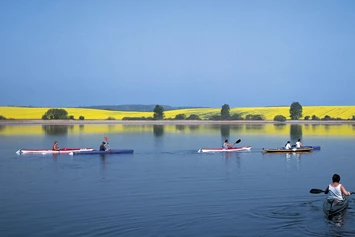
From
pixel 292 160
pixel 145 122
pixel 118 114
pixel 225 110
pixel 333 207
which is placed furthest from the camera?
pixel 118 114

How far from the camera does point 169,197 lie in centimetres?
1841

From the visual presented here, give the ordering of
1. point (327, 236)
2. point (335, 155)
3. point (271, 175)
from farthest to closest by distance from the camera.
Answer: point (335, 155) → point (271, 175) → point (327, 236)

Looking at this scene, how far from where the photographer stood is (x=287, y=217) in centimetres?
1489

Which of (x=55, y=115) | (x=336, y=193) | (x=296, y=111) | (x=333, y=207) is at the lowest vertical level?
(x=333, y=207)

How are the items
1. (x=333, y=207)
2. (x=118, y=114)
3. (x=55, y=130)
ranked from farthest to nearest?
(x=118, y=114) < (x=55, y=130) < (x=333, y=207)

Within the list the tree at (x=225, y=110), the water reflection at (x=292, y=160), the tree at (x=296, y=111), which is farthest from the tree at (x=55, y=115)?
the water reflection at (x=292, y=160)

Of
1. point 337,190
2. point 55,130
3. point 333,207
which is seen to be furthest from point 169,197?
point 55,130

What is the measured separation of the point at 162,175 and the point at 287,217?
35.2ft

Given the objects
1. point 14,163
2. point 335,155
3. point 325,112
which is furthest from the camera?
point 325,112

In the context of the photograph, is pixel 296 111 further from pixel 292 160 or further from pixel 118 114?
pixel 292 160

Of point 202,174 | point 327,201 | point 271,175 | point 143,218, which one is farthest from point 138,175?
point 327,201

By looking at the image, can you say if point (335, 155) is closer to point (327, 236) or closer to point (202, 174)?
point (202, 174)

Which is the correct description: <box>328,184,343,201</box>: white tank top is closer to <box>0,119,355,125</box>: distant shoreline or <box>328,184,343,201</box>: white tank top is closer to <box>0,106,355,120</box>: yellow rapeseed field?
<box>0,119,355,125</box>: distant shoreline

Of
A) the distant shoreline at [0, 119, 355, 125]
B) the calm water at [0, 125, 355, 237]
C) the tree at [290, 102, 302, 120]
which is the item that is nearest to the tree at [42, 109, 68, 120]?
the distant shoreline at [0, 119, 355, 125]
